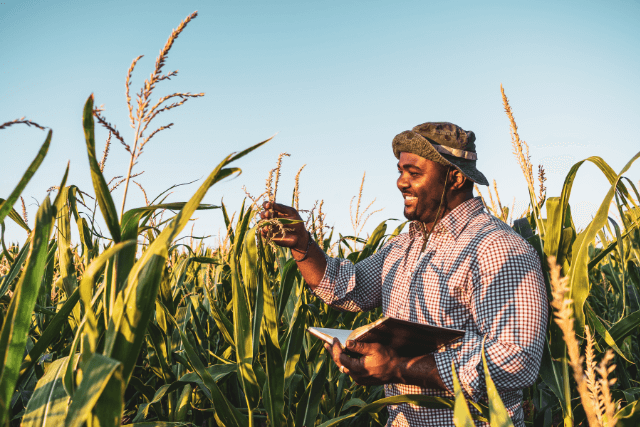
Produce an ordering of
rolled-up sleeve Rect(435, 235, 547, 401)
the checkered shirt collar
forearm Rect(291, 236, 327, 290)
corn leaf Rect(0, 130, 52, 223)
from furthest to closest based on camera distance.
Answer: forearm Rect(291, 236, 327, 290) → the checkered shirt collar → rolled-up sleeve Rect(435, 235, 547, 401) → corn leaf Rect(0, 130, 52, 223)

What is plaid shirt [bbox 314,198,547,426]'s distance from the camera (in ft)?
4.62

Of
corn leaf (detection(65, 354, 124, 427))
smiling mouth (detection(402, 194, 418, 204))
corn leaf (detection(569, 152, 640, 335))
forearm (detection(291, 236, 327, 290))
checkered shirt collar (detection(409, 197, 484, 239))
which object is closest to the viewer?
corn leaf (detection(65, 354, 124, 427))

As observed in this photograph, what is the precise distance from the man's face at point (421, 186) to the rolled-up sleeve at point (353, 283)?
1.17 feet

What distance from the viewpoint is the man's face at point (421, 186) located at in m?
2.03

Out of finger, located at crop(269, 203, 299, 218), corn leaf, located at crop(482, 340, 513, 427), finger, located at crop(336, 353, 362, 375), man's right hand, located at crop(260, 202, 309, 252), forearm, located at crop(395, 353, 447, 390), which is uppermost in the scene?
finger, located at crop(269, 203, 299, 218)

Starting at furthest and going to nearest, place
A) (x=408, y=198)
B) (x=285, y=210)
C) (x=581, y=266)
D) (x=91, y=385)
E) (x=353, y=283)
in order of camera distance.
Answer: (x=353, y=283), (x=408, y=198), (x=285, y=210), (x=581, y=266), (x=91, y=385)

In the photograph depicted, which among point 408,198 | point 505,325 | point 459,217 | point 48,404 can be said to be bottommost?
point 505,325

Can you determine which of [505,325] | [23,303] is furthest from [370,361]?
[23,303]

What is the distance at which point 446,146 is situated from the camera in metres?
2.02

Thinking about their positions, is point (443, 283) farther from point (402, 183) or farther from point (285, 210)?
point (285, 210)

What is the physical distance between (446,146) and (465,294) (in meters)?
0.71

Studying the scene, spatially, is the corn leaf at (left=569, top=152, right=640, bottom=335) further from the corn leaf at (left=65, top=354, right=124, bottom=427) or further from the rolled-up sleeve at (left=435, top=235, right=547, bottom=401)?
the corn leaf at (left=65, top=354, right=124, bottom=427)

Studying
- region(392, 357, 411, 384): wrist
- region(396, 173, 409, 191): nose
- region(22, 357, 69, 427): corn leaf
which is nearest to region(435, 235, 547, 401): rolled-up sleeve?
region(392, 357, 411, 384): wrist

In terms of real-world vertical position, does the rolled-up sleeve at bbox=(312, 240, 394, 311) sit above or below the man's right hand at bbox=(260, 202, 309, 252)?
below
